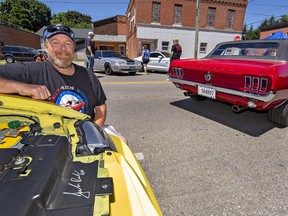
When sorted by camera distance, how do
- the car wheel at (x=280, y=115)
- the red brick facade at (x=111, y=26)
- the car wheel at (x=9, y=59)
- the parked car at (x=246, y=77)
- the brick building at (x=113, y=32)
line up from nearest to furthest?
the parked car at (x=246, y=77) → the car wheel at (x=280, y=115) → the car wheel at (x=9, y=59) → the brick building at (x=113, y=32) → the red brick facade at (x=111, y=26)

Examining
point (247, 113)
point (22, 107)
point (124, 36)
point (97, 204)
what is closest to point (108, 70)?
point (247, 113)

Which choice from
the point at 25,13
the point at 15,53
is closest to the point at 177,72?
the point at 15,53

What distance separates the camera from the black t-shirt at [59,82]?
182cm

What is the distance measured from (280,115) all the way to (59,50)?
355cm

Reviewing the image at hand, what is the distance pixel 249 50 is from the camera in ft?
13.5

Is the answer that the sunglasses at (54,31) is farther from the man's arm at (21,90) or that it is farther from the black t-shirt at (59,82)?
the man's arm at (21,90)

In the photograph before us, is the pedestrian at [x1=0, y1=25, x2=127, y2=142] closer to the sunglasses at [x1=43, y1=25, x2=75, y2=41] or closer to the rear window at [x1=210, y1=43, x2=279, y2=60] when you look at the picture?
the sunglasses at [x1=43, y1=25, x2=75, y2=41]

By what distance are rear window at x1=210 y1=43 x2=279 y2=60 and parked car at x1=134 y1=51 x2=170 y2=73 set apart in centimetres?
662

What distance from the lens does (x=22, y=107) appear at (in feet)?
4.60

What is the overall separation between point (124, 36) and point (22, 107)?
35.3 meters

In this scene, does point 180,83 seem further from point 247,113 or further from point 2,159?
point 2,159

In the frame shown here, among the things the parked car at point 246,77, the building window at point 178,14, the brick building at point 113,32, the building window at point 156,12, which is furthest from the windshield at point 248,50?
the brick building at point 113,32

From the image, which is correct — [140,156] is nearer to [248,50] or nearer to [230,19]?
[248,50]

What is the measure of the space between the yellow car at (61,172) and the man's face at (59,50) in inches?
29.7
